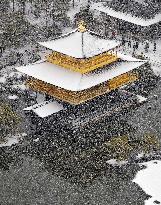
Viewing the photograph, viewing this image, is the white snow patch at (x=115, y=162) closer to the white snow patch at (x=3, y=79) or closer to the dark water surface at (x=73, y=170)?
the dark water surface at (x=73, y=170)

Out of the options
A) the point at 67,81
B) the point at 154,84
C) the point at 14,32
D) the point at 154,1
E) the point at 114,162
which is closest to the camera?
the point at 114,162

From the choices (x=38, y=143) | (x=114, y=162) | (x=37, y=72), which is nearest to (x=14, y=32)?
(x=37, y=72)

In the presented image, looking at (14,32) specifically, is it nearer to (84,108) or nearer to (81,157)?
(84,108)

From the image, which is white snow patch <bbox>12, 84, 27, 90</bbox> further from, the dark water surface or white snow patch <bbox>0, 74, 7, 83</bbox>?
the dark water surface

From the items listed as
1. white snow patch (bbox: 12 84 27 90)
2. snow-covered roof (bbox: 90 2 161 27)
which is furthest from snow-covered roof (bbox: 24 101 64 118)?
snow-covered roof (bbox: 90 2 161 27)

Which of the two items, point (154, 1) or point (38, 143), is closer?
point (38, 143)

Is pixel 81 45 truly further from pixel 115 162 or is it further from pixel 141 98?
pixel 115 162

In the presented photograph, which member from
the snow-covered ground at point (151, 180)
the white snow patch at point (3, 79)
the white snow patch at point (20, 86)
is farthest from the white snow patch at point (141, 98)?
the white snow patch at point (3, 79)
